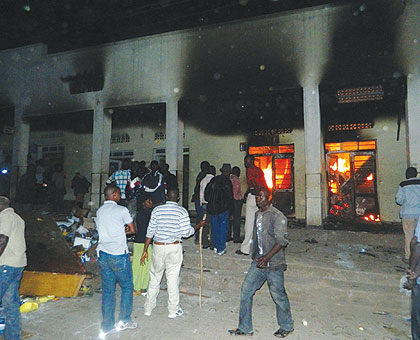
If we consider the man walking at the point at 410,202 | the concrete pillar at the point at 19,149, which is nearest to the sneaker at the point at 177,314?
the man walking at the point at 410,202

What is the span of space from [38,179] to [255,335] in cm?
1128

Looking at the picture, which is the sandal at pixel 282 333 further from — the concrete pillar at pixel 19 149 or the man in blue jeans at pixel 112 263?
the concrete pillar at pixel 19 149

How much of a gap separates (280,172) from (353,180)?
257 cm

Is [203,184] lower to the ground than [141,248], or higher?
higher

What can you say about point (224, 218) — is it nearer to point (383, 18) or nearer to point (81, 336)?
point (81, 336)

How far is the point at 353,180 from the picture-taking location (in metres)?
10.7

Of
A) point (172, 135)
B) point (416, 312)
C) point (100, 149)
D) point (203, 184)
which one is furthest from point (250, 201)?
point (100, 149)

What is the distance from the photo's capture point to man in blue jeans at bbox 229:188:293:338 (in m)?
3.83

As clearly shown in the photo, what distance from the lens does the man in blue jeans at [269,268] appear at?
12.6 feet

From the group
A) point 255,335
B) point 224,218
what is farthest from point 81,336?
point 224,218

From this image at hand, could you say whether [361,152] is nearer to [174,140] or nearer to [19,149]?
[174,140]

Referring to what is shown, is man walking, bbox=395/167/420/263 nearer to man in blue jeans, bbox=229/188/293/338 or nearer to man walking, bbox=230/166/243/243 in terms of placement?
man walking, bbox=230/166/243/243

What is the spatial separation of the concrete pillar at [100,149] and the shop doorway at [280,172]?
5.88 meters

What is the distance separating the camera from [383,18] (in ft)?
27.4
